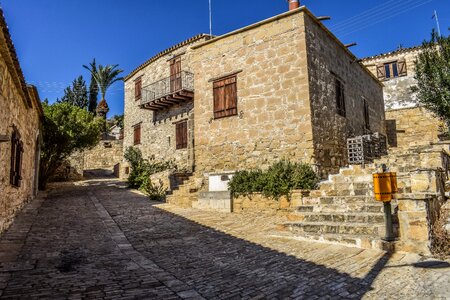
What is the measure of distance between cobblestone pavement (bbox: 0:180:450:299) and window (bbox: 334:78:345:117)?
6039 millimetres

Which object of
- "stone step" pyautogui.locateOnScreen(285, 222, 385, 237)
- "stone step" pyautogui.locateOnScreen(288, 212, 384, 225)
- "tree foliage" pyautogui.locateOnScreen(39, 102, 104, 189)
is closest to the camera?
"stone step" pyautogui.locateOnScreen(285, 222, 385, 237)

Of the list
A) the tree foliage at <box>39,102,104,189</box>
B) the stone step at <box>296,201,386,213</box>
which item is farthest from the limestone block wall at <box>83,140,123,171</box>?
the stone step at <box>296,201,386,213</box>

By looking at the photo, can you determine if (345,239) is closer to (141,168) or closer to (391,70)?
→ (141,168)

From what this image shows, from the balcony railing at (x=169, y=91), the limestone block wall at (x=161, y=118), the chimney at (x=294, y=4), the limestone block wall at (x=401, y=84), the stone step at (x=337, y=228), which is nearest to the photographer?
the stone step at (x=337, y=228)

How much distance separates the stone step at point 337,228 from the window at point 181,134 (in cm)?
1179

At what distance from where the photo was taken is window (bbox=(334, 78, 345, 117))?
10922 millimetres

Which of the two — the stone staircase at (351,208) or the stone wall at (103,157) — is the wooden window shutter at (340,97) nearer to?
the stone staircase at (351,208)

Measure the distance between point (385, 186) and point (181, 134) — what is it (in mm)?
13946

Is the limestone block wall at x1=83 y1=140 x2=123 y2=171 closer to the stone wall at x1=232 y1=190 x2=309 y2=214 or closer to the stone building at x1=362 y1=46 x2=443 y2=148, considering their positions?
the stone wall at x1=232 y1=190 x2=309 y2=214

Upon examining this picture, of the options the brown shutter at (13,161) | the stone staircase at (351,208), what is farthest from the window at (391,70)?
the brown shutter at (13,161)

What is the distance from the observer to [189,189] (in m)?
10.9

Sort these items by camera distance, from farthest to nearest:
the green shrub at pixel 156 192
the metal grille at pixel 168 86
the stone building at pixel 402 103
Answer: the stone building at pixel 402 103, the metal grille at pixel 168 86, the green shrub at pixel 156 192

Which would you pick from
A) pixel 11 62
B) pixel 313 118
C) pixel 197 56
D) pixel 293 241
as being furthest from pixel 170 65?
pixel 293 241

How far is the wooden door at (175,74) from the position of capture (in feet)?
58.1
